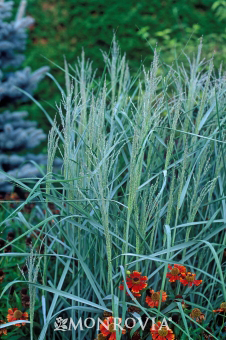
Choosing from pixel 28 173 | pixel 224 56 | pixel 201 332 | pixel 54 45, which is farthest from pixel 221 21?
pixel 201 332

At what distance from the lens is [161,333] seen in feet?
5.49

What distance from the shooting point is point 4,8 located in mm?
3996

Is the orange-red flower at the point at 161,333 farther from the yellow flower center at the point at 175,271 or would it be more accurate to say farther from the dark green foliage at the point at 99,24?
the dark green foliage at the point at 99,24

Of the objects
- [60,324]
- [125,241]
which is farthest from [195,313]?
[60,324]

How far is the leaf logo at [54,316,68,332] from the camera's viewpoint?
1894 mm

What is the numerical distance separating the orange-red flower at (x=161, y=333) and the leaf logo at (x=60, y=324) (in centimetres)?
40

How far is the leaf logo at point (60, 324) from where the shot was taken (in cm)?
189

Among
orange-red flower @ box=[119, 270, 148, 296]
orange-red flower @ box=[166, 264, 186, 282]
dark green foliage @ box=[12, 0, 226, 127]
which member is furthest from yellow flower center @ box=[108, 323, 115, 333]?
dark green foliage @ box=[12, 0, 226, 127]

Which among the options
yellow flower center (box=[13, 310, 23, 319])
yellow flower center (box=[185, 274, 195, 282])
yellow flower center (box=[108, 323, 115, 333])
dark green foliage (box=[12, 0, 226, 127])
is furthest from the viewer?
dark green foliage (box=[12, 0, 226, 127])

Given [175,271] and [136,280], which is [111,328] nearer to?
[136,280]

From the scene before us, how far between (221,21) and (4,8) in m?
2.93

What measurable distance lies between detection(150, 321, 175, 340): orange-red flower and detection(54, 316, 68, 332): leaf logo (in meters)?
0.40

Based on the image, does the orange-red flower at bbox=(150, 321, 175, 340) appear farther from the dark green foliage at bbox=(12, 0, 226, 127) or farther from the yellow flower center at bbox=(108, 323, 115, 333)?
the dark green foliage at bbox=(12, 0, 226, 127)

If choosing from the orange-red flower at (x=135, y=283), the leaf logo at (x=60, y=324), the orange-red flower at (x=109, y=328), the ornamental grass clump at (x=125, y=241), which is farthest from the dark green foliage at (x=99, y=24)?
the orange-red flower at (x=109, y=328)
